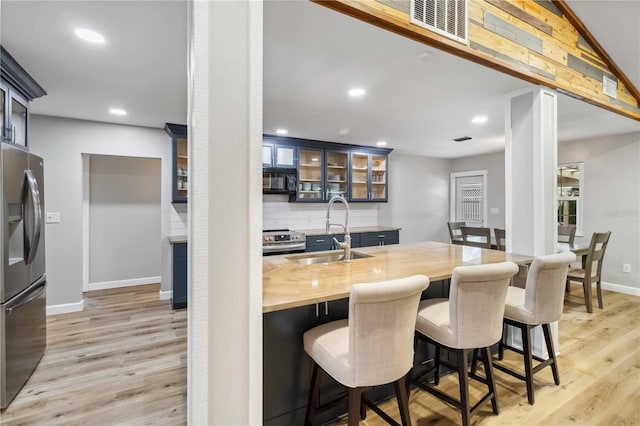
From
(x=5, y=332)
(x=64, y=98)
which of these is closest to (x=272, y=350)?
(x=5, y=332)

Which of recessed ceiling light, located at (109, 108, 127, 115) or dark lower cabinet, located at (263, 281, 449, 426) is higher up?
recessed ceiling light, located at (109, 108, 127, 115)

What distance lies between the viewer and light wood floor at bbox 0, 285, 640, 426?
1882 millimetres

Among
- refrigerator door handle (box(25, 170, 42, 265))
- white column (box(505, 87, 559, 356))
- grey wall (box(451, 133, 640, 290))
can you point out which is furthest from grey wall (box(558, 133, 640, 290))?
refrigerator door handle (box(25, 170, 42, 265))

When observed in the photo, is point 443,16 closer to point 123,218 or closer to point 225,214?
point 225,214

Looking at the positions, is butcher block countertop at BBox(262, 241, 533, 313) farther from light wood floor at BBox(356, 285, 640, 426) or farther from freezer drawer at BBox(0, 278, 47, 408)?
freezer drawer at BBox(0, 278, 47, 408)

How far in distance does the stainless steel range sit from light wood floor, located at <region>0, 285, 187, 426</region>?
4.19ft

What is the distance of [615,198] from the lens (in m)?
4.40

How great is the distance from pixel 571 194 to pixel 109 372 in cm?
644

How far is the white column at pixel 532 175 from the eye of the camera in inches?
96.3

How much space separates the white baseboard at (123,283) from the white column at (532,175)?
4.91m

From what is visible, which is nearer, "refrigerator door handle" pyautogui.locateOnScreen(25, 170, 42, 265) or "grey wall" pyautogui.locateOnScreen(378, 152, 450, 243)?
"refrigerator door handle" pyautogui.locateOnScreen(25, 170, 42, 265)

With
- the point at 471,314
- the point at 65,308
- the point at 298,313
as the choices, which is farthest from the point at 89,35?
the point at 65,308

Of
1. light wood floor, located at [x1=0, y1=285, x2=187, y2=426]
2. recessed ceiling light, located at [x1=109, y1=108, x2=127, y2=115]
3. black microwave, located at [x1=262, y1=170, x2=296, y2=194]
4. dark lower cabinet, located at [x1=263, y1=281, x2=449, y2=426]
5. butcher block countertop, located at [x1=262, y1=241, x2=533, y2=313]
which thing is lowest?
light wood floor, located at [x1=0, y1=285, x2=187, y2=426]

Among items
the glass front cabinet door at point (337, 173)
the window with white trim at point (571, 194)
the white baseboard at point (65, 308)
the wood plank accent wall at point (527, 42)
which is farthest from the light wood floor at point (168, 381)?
the glass front cabinet door at point (337, 173)
